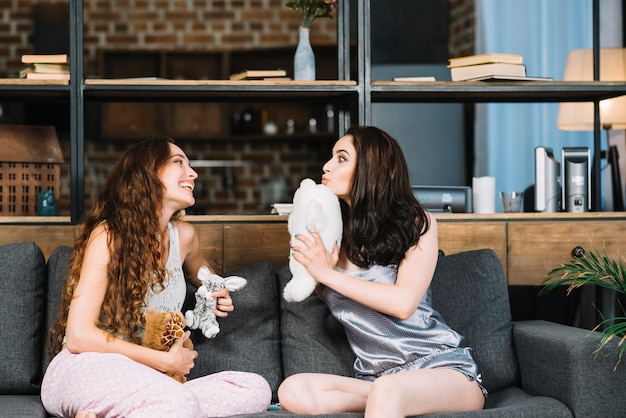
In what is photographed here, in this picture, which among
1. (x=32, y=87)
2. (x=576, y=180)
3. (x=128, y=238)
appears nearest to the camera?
(x=128, y=238)

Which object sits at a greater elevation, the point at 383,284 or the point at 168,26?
the point at 168,26

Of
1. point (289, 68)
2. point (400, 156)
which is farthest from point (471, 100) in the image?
point (289, 68)

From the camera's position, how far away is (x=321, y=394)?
91.6 inches

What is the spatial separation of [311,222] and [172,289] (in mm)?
472

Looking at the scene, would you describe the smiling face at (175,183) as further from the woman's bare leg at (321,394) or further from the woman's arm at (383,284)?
the woman's bare leg at (321,394)

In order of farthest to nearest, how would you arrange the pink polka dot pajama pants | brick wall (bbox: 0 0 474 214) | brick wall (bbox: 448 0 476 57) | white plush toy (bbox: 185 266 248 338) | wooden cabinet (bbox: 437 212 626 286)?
brick wall (bbox: 0 0 474 214)
brick wall (bbox: 448 0 476 57)
wooden cabinet (bbox: 437 212 626 286)
white plush toy (bbox: 185 266 248 338)
the pink polka dot pajama pants

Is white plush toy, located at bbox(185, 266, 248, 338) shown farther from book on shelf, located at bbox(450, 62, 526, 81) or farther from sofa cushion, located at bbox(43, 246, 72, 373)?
book on shelf, located at bbox(450, 62, 526, 81)

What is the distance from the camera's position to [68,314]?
7.83 ft

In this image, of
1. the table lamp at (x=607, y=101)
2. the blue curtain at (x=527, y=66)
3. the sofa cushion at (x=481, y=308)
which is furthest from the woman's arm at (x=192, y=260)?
the blue curtain at (x=527, y=66)

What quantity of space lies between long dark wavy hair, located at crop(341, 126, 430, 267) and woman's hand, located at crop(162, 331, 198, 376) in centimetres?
55

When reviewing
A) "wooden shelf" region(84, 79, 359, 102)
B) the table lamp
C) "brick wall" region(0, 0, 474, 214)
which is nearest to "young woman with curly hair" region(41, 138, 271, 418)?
"wooden shelf" region(84, 79, 359, 102)

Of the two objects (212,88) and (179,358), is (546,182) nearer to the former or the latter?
(212,88)

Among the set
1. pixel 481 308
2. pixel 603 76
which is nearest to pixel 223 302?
pixel 481 308

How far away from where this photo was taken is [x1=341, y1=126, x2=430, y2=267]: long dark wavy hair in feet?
7.97
